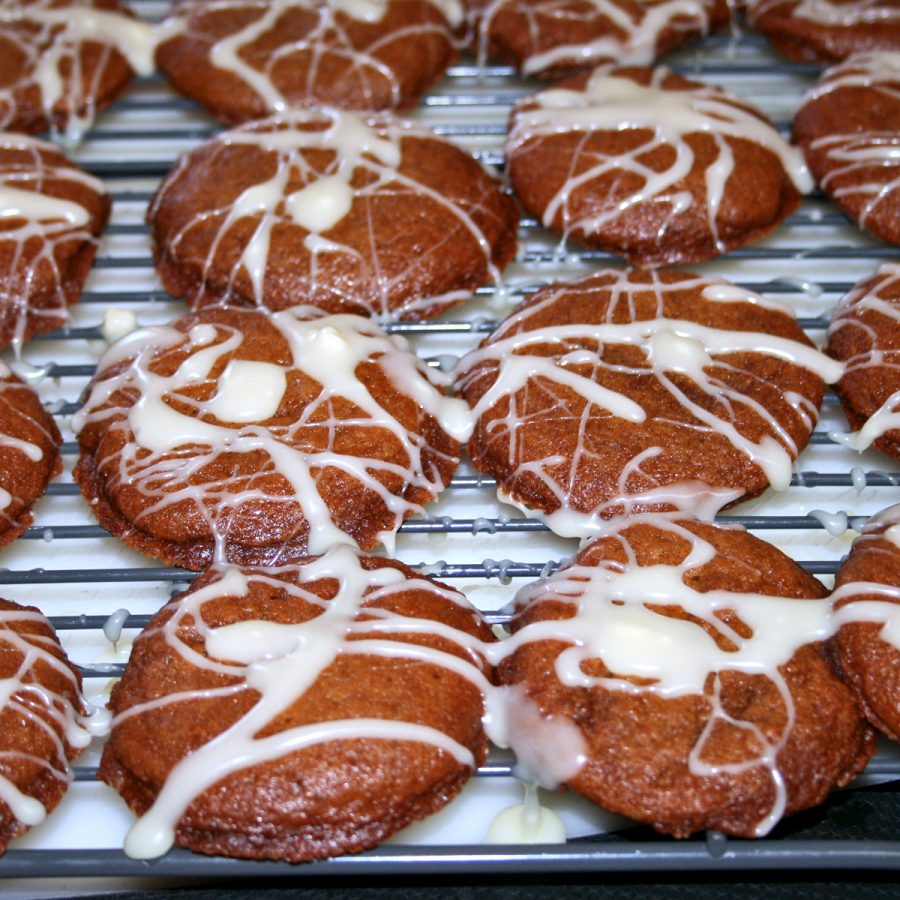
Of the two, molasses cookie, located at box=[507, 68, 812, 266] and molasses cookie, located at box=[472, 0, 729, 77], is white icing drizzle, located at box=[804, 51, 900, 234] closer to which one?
molasses cookie, located at box=[507, 68, 812, 266]

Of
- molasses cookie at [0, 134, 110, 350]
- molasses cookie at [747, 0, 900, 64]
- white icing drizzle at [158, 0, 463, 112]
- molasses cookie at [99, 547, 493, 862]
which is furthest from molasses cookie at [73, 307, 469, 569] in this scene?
molasses cookie at [747, 0, 900, 64]

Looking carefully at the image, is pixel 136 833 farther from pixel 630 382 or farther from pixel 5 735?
pixel 630 382

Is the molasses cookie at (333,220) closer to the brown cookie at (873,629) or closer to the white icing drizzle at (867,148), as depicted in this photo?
the white icing drizzle at (867,148)

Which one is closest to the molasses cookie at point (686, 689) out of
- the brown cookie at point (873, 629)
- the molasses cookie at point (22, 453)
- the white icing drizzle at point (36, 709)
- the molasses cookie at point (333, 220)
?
the brown cookie at point (873, 629)

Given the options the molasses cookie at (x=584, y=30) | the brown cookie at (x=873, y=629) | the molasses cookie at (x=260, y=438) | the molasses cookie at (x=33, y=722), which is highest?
the molasses cookie at (x=584, y=30)

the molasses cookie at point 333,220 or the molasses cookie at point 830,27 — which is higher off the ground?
the molasses cookie at point 830,27

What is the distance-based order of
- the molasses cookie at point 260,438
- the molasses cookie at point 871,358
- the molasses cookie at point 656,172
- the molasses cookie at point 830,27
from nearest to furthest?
1. the molasses cookie at point 260,438
2. the molasses cookie at point 871,358
3. the molasses cookie at point 656,172
4. the molasses cookie at point 830,27

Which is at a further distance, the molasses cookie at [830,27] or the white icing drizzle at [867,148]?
the molasses cookie at [830,27]

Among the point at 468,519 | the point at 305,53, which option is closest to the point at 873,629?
the point at 468,519
